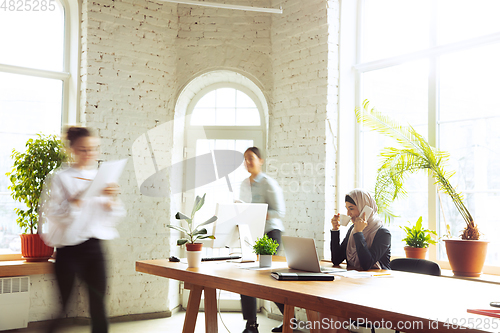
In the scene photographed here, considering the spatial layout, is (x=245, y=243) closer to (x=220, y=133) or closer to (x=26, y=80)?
(x=220, y=133)

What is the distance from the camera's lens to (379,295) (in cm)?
183

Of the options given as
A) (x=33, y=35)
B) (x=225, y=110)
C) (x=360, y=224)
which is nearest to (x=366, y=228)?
(x=360, y=224)

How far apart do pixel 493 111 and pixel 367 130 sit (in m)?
1.19

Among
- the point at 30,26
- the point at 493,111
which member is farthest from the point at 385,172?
the point at 30,26

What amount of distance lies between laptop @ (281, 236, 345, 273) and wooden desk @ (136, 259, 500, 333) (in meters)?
0.18

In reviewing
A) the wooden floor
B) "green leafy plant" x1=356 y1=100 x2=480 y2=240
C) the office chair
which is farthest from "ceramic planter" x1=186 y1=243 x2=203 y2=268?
"green leafy plant" x1=356 y1=100 x2=480 y2=240

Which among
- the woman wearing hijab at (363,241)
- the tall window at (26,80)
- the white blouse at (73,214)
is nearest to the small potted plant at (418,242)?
the woman wearing hijab at (363,241)

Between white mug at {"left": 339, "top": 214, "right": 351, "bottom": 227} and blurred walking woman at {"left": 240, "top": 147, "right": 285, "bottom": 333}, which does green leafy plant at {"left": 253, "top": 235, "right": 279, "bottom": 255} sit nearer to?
white mug at {"left": 339, "top": 214, "right": 351, "bottom": 227}

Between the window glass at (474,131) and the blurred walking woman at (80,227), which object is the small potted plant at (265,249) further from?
the window glass at (474,131)

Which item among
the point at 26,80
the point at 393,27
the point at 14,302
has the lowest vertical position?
the point at 14,302

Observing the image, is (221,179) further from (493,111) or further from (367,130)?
(493,111)

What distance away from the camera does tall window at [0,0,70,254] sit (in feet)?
13.6

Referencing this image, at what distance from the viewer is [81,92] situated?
14.3ft

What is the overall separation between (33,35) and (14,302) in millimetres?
2596
